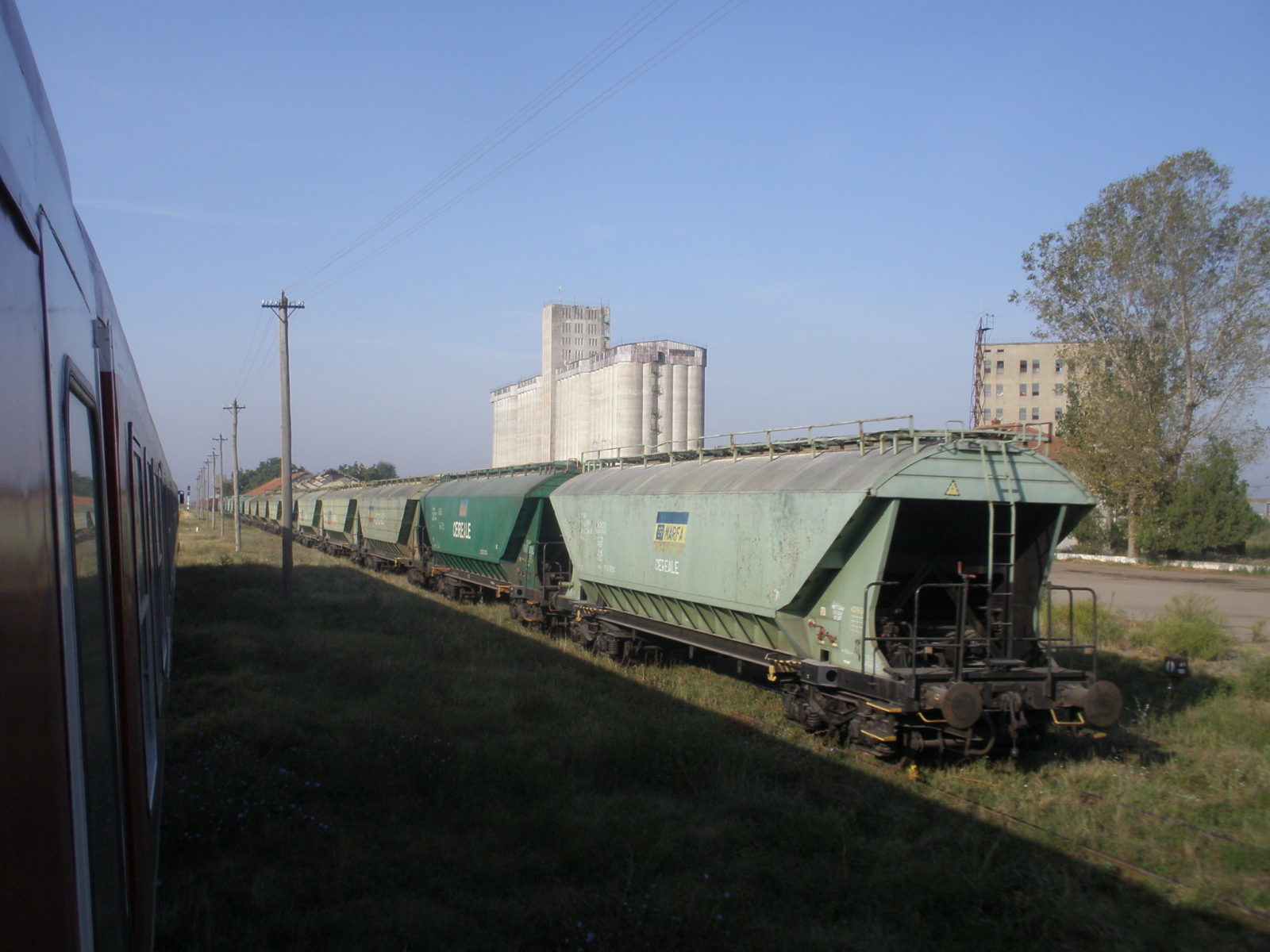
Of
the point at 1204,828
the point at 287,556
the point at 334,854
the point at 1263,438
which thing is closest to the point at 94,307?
the point at 334,854

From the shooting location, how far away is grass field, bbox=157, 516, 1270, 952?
209 inches

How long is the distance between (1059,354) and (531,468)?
2584 centimetres

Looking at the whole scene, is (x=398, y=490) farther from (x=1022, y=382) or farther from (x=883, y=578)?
(x=1022, y=382)

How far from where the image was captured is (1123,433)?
32781 millimetres

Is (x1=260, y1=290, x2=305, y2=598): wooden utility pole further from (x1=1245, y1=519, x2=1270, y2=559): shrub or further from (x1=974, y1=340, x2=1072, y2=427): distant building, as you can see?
(x1=974, y1=340, x2=1072, y2=427): distant building

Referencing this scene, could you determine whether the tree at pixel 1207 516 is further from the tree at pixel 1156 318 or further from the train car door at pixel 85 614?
the train car door at pixel 85 614

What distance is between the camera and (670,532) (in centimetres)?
1148

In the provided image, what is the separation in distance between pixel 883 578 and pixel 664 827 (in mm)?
3458

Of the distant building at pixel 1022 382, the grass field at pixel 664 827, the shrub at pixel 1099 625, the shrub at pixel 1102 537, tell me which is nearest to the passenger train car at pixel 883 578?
the grass field at pixel 664 827

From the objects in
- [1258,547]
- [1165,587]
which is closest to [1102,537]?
[1258,547]

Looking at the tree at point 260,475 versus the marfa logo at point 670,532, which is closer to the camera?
the marfa logo at point 670,532

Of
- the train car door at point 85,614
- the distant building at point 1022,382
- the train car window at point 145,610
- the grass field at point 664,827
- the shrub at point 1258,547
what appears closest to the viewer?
the train car door at point 85,614

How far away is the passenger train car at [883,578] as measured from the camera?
8.12 metres

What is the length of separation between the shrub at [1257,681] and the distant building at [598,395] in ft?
159
